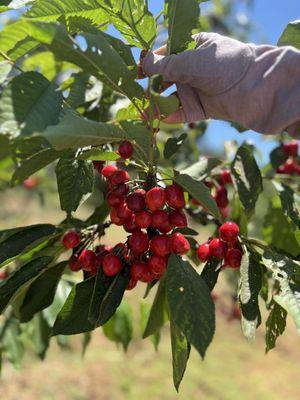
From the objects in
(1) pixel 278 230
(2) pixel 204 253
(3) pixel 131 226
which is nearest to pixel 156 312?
(2) pixel 204 253

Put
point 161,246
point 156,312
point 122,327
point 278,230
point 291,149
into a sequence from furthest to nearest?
1. point 291,149
2. point 122,327
3. point 278,230
4. point 156,312
5. point 161,246

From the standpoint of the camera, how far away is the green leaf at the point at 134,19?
0.98 meters

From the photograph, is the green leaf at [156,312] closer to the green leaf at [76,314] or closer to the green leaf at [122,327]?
the green leaf at [76,314]

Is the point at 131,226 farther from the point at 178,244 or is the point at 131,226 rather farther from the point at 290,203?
the point at 290,203

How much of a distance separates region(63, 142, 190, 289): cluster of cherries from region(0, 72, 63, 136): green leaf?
0.25 m

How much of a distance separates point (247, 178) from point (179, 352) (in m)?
0.64

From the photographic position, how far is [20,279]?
3.75 ft

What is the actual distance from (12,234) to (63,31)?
616 millimetres

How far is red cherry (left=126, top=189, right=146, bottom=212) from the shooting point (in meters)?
1.04

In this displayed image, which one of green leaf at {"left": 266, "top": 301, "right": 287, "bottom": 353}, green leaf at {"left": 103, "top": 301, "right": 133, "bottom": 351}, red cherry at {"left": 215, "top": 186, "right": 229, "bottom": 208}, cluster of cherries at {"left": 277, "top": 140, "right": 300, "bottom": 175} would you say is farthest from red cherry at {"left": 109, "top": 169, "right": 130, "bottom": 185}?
cluster of cherries at {"left": 277, "top": 140, "right": 300, "bottom": 175}

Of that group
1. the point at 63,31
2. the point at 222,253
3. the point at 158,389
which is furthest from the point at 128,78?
the point at 158,389

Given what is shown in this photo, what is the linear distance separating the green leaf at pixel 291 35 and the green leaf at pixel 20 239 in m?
0.75

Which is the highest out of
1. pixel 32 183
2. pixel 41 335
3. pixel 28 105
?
pixel 28 105

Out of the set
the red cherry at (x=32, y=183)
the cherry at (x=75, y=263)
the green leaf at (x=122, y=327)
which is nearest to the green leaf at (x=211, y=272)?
the cherry at (x=75, y=263)
